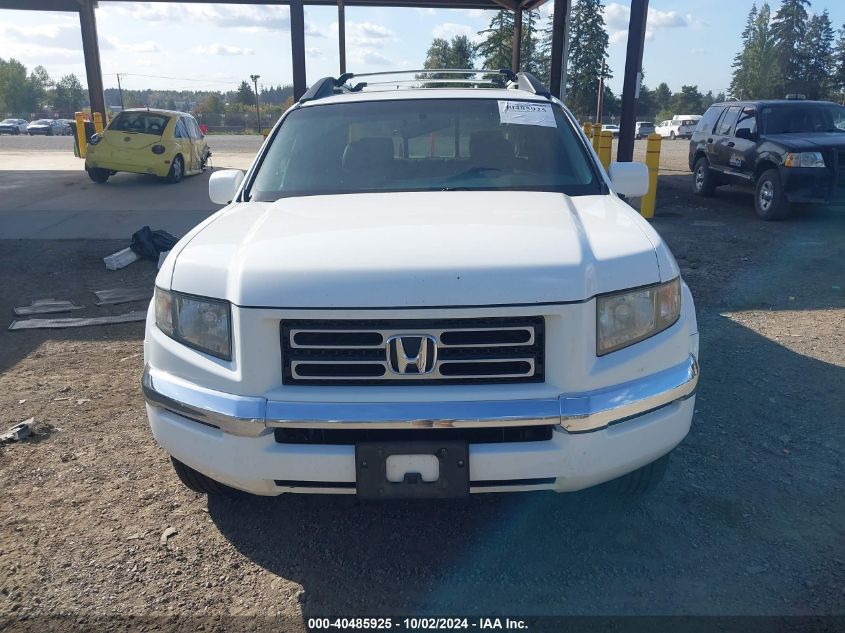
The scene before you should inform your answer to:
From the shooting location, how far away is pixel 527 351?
2.47m

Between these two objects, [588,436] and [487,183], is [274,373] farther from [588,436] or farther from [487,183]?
[487,183]

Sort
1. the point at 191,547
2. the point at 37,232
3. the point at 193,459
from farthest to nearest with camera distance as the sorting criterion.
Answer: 1. the point at 37,232
2. the point at 191,547
3. the point at 193,459

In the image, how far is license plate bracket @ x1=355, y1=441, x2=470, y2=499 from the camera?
95.0 inches

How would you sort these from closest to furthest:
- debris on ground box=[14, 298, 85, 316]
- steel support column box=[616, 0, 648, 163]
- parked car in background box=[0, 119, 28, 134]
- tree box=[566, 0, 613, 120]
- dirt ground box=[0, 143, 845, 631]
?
dirt ground box=[0, 143, 845, 631], debris on ground box=[14, 298, 85, 316], steel support column box=[616, 0, 648, 163], parked car in background box=[0, 119, 28, 134], tree box=[566, 0, 613, 120]

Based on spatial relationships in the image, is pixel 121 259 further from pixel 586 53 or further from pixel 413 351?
pixel 586 53

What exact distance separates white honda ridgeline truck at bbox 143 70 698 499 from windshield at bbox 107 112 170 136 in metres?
14.4

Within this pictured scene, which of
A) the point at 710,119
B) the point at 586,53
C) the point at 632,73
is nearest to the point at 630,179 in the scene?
the point at 632,73

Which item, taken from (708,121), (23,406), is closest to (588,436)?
(23,406)

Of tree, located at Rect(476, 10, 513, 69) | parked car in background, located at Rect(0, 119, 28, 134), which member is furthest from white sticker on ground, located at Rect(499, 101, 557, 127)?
parked car in background, located at Rect(0, 119, 28, 134)

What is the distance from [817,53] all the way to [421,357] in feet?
327

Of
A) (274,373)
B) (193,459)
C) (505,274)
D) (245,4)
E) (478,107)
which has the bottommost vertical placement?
(193,459)

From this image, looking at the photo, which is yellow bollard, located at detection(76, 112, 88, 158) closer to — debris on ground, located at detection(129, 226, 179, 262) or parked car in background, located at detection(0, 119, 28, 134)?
debris on ground, located at detection(129, 226, 179, 262)

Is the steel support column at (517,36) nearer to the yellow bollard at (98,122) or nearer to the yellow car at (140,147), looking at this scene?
the yellow car at (140,147)

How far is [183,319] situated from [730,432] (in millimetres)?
2960
